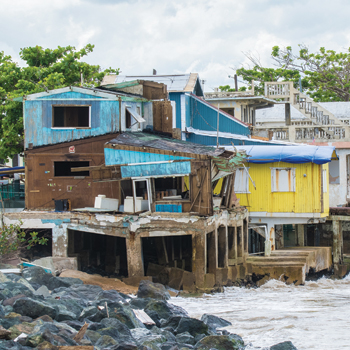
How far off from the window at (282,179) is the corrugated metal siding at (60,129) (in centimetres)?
755

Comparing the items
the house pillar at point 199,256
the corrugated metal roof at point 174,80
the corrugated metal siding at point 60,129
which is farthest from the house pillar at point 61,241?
the corrugated metal roof at point 174,80

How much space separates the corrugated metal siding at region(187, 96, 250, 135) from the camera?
27828 millimetres

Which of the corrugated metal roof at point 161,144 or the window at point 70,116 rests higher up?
the window at point 70,116

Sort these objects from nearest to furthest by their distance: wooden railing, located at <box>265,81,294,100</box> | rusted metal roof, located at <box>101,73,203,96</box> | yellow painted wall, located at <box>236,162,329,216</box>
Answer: yellow painted wall, located at <box>236,162,329,216</box>, rusted metal roof, located at <box>101,73,203,96</box>, wooden railing, located at <box>265,81,294,100</box>

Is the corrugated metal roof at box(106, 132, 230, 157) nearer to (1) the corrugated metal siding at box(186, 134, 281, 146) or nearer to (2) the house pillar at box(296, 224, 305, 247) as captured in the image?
(1) the corrugated metal siding at box(186, 134, 281, 146)

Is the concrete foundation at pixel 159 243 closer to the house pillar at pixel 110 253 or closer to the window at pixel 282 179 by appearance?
the house pillar at pixel 110 253

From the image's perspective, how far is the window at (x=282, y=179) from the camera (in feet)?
81.3

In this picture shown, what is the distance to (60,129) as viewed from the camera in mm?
21875

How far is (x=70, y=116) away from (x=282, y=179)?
9.71 meters

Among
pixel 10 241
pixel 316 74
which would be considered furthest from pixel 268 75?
pixel 10 241

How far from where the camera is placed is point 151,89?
24.9m

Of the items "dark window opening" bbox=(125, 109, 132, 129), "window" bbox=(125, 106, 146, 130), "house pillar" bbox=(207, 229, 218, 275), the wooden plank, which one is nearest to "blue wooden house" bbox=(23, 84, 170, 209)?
"window" bbox=(125, 106, 146, 130)

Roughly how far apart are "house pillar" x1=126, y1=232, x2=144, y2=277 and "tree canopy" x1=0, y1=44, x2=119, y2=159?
1007cm

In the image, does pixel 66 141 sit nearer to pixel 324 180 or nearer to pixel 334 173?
pixel 324 180
